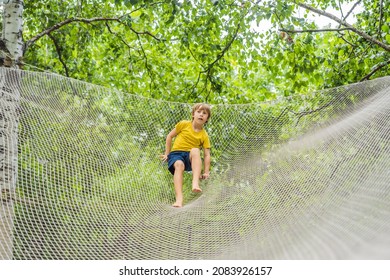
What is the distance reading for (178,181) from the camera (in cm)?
279

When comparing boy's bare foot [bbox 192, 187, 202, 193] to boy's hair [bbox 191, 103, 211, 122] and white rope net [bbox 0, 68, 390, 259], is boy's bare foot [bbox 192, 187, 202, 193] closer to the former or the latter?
white rope net [bbox 0, 68, 390, 259]

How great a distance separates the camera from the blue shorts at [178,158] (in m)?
2.96

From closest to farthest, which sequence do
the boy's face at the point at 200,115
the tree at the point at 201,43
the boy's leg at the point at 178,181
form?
the boy's leg at the point at 178,181, the boy's face at the point at 200,115, the tree at the point at 201,43

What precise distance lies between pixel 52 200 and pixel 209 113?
4.05 feet

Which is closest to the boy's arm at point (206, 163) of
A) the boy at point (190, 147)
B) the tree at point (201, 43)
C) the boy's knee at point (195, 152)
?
the boy at point (190, 147)

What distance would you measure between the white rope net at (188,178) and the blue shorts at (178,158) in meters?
0.05

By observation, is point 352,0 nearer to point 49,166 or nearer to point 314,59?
point 314,59

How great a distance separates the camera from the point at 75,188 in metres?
2.37

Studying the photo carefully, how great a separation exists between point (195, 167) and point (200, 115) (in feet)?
1.28

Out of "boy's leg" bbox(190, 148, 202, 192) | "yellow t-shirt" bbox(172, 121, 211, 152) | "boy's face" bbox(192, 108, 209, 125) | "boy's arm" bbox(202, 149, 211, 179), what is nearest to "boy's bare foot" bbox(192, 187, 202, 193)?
"boy's leg" bbox(190, 148, 202, 192)

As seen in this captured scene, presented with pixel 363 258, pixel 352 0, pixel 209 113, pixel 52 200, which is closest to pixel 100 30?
pixel 209 113

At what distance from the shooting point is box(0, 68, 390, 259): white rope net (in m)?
1.97

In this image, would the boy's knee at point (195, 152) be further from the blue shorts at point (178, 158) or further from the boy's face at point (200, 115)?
the boy's face at point (200, 115)

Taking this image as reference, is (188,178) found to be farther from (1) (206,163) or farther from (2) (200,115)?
(2) (200,115)
